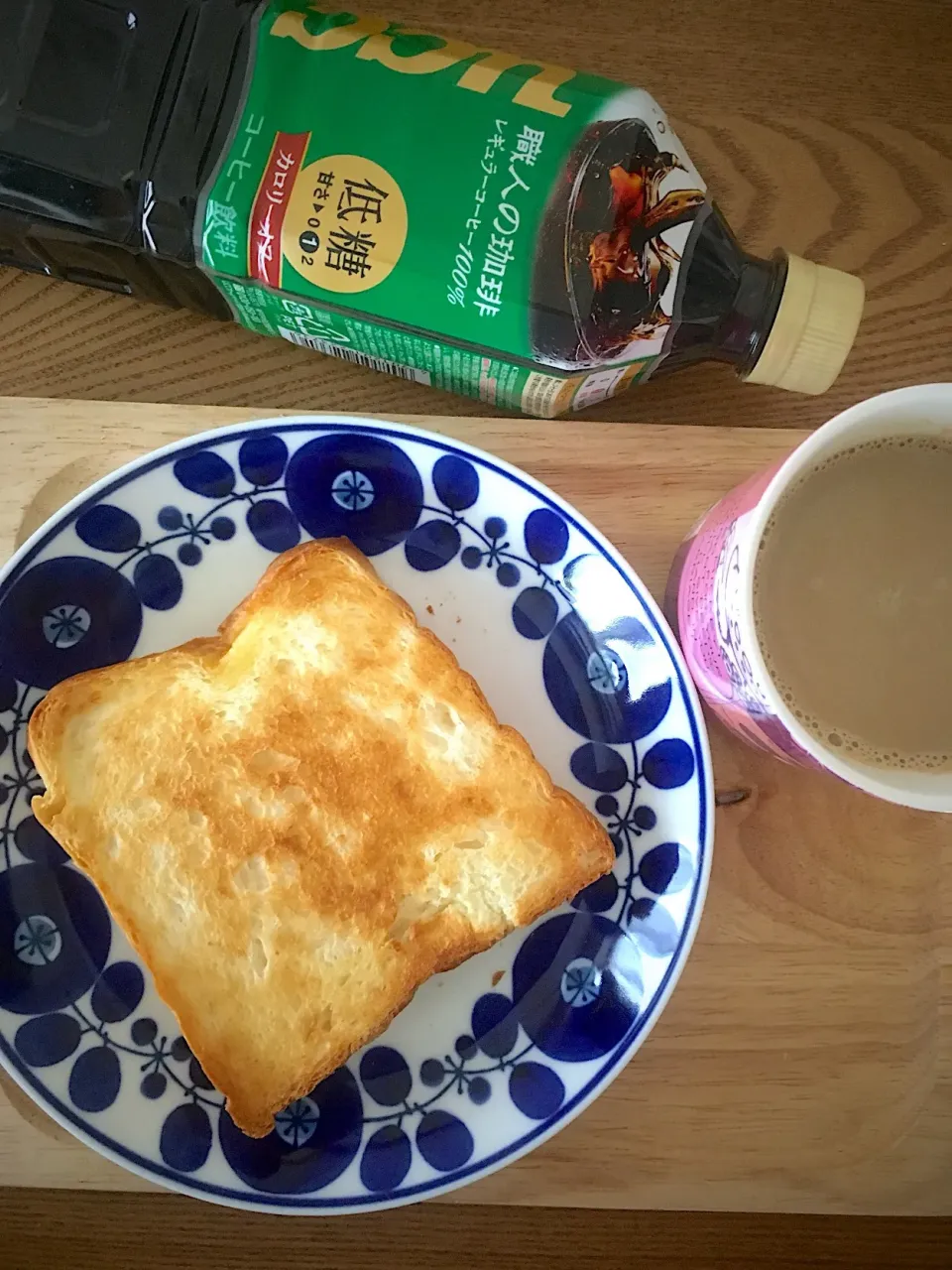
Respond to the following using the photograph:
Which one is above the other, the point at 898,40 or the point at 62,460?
the point at 898,40

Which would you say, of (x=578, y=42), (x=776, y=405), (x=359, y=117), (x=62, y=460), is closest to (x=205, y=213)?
(x=359, y=117)

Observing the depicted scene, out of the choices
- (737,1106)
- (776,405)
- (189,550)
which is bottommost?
(737,1106)

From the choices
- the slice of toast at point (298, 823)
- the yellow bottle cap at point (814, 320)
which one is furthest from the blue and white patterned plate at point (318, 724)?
the yellow bottle cap at point (814, 320)

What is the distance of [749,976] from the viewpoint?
0.83 meters

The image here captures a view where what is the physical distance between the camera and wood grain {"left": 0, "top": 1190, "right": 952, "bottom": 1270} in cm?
87

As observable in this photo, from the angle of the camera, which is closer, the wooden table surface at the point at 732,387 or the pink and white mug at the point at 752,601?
the pink and white mug at the point at 752,601

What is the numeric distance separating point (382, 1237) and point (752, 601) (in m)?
0.68

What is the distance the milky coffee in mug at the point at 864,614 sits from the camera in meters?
0.66

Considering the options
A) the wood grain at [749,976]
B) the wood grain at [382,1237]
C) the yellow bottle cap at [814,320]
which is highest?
the yellow bottle cap at [814,320]

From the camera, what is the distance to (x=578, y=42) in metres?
0.91

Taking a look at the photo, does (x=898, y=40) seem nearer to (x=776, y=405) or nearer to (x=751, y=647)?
(x=776, y=405)

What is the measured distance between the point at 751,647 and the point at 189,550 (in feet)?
1.54

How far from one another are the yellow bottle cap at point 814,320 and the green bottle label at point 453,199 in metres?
0.08

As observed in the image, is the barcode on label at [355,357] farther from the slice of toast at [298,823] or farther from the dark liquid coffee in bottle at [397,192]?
the slice of toast at [298,823]
